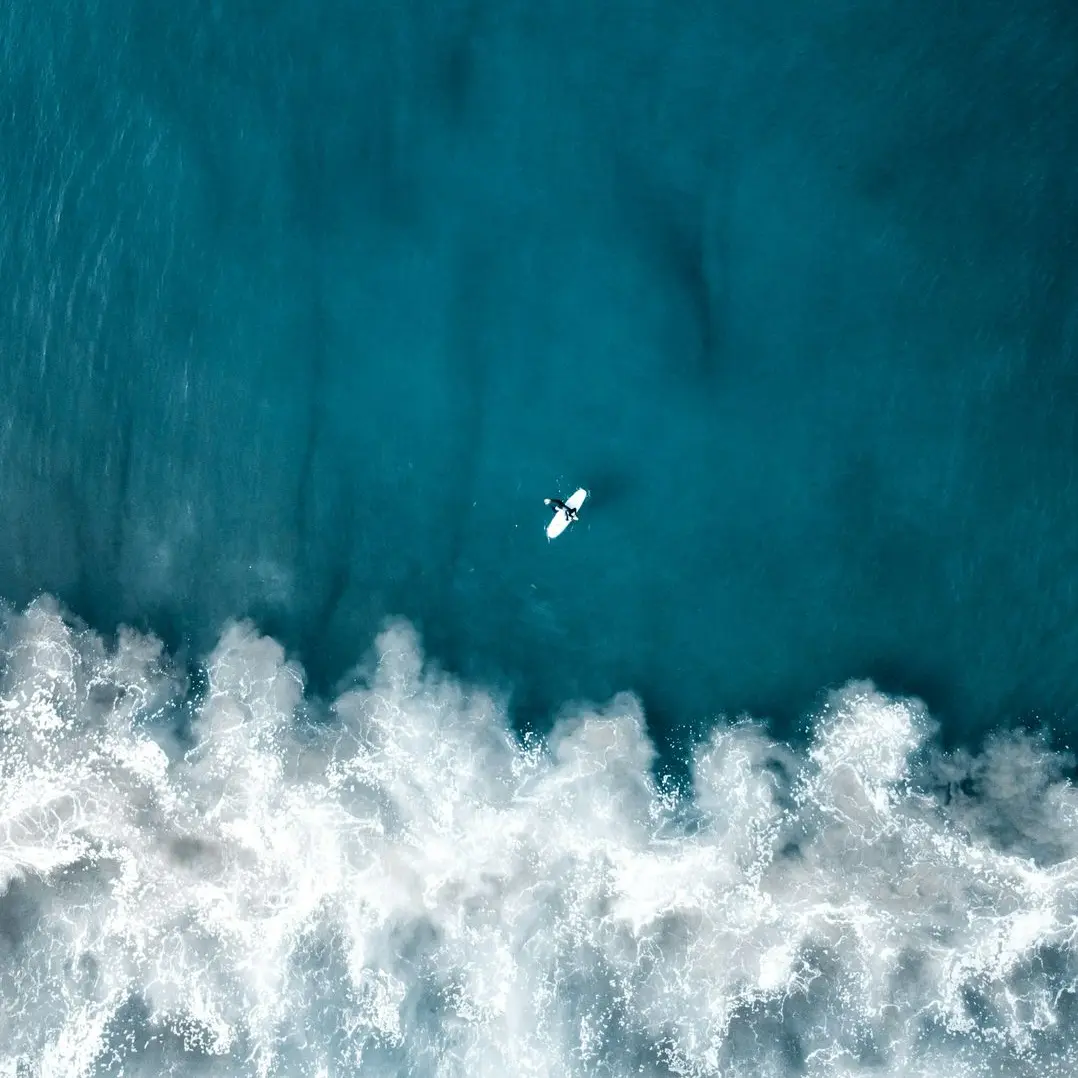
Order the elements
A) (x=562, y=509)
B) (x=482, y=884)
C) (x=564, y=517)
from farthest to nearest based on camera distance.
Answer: (x=482, y=884) < (x=564, y=517) < (x=562, y=509)

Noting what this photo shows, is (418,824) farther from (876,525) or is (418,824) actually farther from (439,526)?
(876,525)

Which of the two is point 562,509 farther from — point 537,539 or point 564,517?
point 537,539

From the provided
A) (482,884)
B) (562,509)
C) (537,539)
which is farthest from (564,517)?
(482,884)

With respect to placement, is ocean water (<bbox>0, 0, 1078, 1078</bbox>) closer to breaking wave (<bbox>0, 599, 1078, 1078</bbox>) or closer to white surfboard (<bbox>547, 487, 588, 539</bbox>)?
breaking wave (<bbox>0, 599, 1078, 1078</bbox>)

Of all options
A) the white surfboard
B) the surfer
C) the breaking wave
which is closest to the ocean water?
the breaking wave

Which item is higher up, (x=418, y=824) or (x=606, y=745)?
(x=606, y=745)

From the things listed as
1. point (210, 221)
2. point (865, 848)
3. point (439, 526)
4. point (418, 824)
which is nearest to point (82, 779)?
point (418, 824)

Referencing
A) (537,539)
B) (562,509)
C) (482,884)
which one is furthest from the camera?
(482,884)
